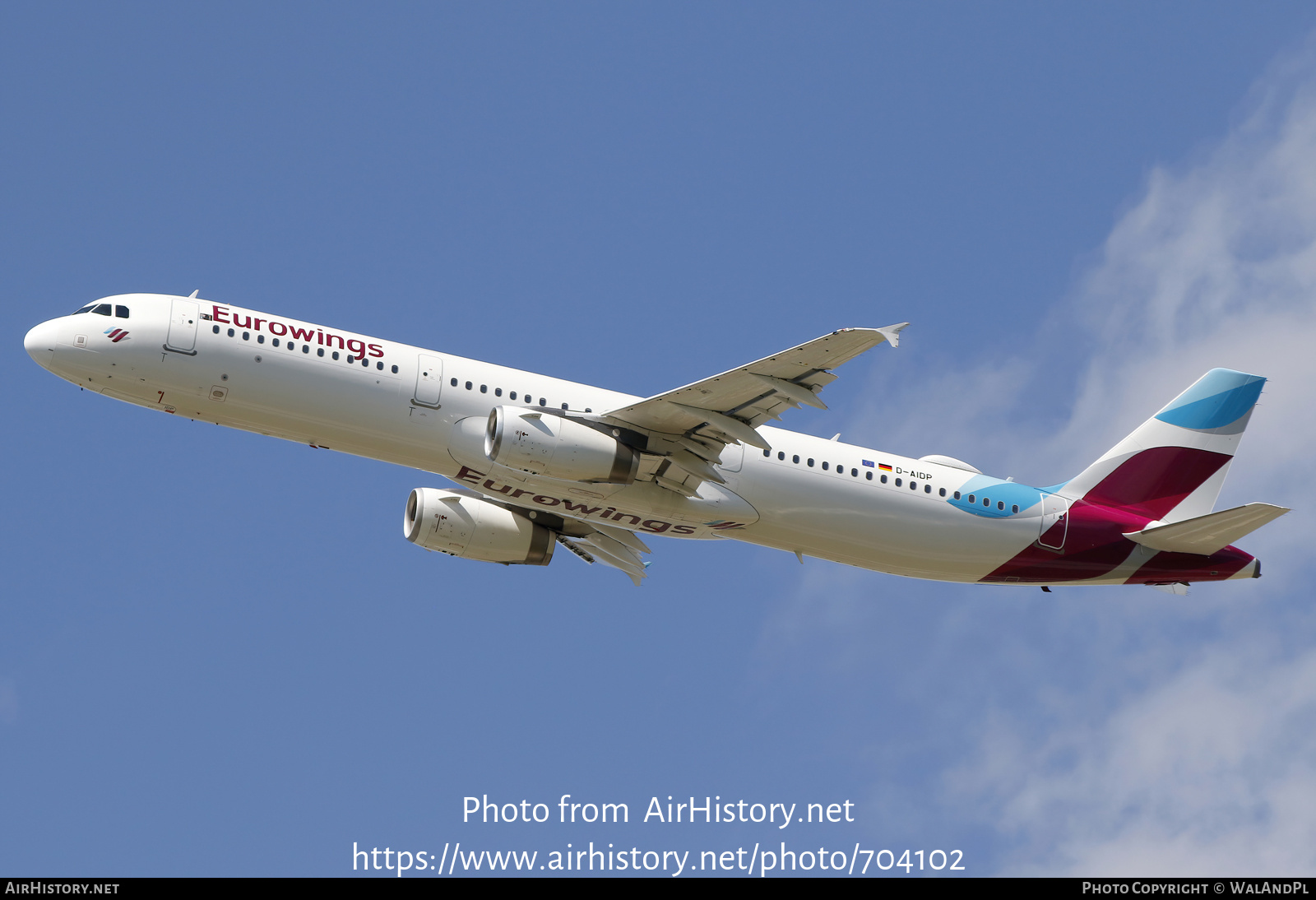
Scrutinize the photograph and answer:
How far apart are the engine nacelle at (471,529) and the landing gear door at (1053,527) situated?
48.3ft

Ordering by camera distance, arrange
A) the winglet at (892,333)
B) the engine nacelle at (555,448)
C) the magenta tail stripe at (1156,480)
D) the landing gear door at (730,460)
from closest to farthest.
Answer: the winglet at (892,333), the engine nacelle at (555,448), the landing gear door at (730,460), the magenta tail stripe at (1156,480)

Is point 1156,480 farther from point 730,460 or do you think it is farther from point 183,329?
point 183,329

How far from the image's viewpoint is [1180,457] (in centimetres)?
4409

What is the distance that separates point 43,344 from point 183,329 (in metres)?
3.46

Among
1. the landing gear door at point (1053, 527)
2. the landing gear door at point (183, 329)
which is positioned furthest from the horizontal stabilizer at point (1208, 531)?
the landing gear door at point (183, 329)

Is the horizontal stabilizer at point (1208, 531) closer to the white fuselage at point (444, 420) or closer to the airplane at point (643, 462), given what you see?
the airplane at point (643, 462)

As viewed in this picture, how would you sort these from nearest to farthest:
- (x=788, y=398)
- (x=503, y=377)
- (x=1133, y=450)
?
(x=788, y=398) → (x=503, y=377) → (x=1133, y=450)

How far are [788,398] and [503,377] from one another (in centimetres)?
793

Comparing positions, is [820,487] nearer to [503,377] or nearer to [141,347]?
[503,377]

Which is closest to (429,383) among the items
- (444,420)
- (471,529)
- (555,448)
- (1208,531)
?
(444,420)

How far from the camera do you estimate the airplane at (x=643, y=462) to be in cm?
3559

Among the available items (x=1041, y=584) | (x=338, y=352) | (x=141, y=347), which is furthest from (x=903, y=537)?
(x=141, y=347)

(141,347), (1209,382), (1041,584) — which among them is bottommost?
(1041,584)

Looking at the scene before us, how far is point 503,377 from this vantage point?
124 feet
